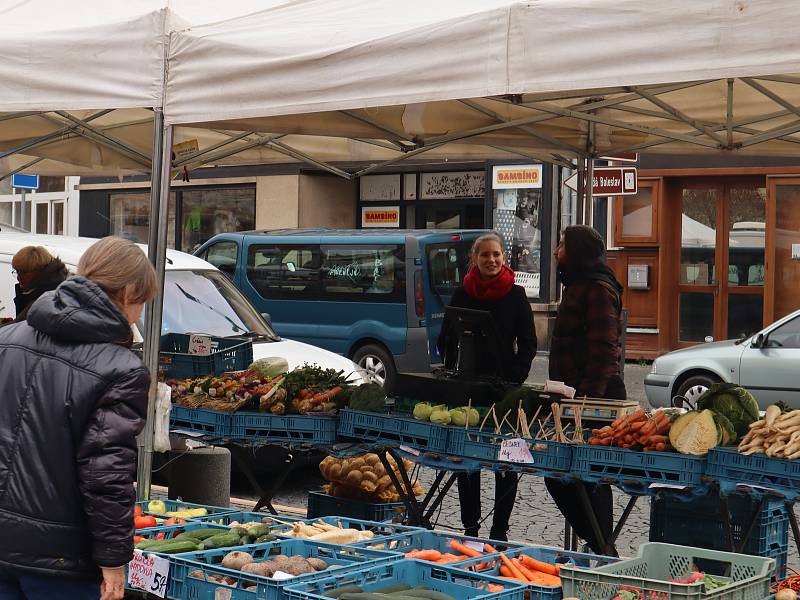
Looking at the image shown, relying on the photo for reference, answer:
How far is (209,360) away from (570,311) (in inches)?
102

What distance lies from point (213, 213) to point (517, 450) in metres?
20.9

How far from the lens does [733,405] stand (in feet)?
18.8

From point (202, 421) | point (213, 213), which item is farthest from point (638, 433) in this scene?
point (213, 213)

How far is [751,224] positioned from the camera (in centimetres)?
1952

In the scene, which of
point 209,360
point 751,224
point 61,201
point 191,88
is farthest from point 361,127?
point 61,201

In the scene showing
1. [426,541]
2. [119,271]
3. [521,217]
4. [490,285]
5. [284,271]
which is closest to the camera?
[119,271]

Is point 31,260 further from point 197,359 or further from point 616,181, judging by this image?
point 616,181

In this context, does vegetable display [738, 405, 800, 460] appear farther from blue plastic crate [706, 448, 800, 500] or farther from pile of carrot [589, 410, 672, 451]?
pile of carrot [589, 410, 672, 451]

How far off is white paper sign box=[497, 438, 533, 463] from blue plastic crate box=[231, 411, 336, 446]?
127 cm

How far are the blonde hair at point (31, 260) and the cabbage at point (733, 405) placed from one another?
13.3 ft

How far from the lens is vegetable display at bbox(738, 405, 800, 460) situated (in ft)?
17.0

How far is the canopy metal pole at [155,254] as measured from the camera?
5.84 m

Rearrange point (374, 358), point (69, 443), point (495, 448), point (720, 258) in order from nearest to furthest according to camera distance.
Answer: point (69, 443), point (495, 448), point (374, 358), point (720, 258)

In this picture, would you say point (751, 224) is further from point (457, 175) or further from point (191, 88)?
point (191, 88)
